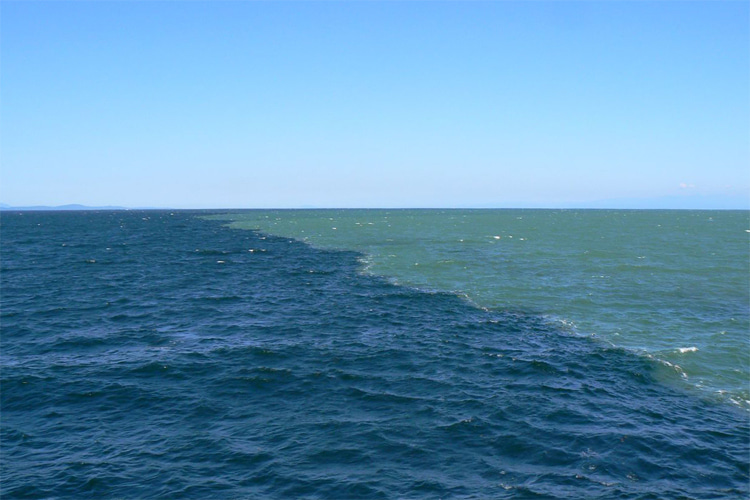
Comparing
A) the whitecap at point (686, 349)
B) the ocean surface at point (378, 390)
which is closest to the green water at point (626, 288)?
the whitecap at point (686, 349)

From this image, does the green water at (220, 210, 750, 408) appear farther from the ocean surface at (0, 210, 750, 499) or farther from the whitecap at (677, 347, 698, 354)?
the ocean surface at (0, 210, 750, 499)

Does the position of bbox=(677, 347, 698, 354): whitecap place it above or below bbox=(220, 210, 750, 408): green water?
Answer: below

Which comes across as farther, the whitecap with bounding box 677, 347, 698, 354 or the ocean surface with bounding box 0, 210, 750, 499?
the whitecap with bounding box 677, 347, 698, 354

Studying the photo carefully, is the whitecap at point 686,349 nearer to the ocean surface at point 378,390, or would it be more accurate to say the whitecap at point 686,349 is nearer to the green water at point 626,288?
the green water at point 626,288

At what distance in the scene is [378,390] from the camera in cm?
2420

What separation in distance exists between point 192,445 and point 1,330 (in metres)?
24.3

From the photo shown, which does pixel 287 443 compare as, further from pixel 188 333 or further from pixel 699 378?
pixel 699 378

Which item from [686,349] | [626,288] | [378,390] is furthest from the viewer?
[626,288]

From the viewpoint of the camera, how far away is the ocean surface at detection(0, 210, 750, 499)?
55.9 ft

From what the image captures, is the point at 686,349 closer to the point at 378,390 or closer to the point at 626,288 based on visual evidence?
the point at 378,390

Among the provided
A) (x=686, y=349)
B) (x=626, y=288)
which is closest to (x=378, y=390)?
(x=686, y=349)

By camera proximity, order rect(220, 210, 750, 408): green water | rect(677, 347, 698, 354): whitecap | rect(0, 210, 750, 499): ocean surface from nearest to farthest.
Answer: rect(0, 210, 750, 499): ocean surface, rect(220, 210, 750, 408): green water, rect(677, 347, 698, 354): whitecap

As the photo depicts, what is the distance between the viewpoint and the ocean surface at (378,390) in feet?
55.9

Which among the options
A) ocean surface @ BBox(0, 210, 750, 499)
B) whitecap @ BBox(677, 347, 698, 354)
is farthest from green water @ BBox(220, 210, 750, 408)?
ocean surface @ BBox(0, 210, 750, 499)
